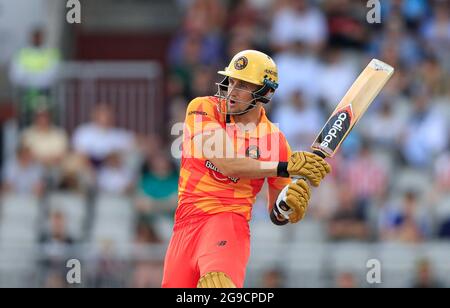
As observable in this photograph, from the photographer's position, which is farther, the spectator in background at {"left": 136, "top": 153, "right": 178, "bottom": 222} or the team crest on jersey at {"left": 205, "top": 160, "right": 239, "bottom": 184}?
the spectator in background at {"left": 136, "top": 153, "right": 178, "bottom": 222}

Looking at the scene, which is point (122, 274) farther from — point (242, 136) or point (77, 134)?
point (242, 136)

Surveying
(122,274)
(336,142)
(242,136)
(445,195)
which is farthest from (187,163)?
(445,195)

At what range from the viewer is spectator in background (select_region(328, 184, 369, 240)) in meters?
15.5

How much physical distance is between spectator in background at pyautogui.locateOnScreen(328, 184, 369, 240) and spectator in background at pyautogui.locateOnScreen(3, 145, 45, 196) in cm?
337

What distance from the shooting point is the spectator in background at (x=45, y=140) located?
16641 mm

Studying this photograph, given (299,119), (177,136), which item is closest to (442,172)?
(299,119)

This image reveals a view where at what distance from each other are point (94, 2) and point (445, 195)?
6.02 metres

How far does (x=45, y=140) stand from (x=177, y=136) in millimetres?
1678

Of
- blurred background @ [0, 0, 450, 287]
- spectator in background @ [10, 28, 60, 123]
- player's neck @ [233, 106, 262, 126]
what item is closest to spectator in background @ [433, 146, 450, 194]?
blurred background @ [0, 0, 450, 287]

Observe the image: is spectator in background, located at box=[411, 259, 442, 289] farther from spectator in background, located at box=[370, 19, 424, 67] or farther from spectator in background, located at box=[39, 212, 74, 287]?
spectator in background, located at box=[39, 212, 74, 287]

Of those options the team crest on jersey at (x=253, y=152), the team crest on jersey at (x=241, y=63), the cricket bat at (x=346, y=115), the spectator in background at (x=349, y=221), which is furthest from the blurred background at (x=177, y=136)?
the team crest on jersey at (x=241, y=63)

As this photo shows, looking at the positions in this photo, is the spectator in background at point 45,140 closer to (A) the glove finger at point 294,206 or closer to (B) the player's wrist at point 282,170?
(A) the glove finger at point 294,206

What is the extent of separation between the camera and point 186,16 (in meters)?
18.3

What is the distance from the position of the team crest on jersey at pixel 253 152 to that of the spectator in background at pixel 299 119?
5887 millimetres
